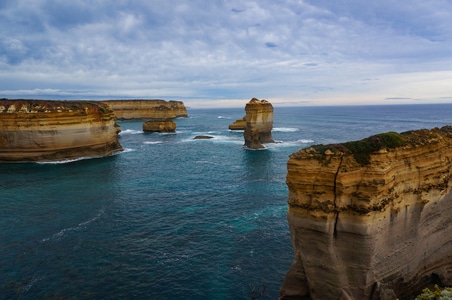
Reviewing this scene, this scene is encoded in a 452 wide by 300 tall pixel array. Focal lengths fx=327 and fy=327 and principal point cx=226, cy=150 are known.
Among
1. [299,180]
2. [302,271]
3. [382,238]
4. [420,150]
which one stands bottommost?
[302,271]

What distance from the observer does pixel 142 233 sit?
28953 mm

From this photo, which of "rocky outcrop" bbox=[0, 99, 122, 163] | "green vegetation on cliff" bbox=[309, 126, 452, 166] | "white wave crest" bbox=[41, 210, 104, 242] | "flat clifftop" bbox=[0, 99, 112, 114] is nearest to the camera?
"green vegetation on cliff" bbox=[309, 126, 452, 166]

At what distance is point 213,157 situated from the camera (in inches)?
2589

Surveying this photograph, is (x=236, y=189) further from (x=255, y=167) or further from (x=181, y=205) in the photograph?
(x=255, y=167)

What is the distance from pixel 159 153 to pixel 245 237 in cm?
4753

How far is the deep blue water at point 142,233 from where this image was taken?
21.4 meters

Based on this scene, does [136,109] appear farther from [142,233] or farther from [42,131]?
[142,233]

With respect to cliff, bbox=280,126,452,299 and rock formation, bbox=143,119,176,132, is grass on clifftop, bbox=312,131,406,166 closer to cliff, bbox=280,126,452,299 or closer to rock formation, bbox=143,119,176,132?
cliff, bbox=280,126,452,299

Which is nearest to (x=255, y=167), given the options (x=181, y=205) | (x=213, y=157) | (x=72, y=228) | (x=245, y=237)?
(x=213, y=157)

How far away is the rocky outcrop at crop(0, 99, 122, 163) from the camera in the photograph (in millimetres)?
61000

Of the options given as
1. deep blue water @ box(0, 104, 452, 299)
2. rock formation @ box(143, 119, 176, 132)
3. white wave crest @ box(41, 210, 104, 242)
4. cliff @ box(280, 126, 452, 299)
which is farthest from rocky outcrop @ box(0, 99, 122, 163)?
cliff @ box(280, 126, 452, 299)

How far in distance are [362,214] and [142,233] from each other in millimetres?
19731

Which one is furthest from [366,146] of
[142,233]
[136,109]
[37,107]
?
[136,109]

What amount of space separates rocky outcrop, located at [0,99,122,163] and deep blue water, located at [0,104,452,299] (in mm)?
9382
